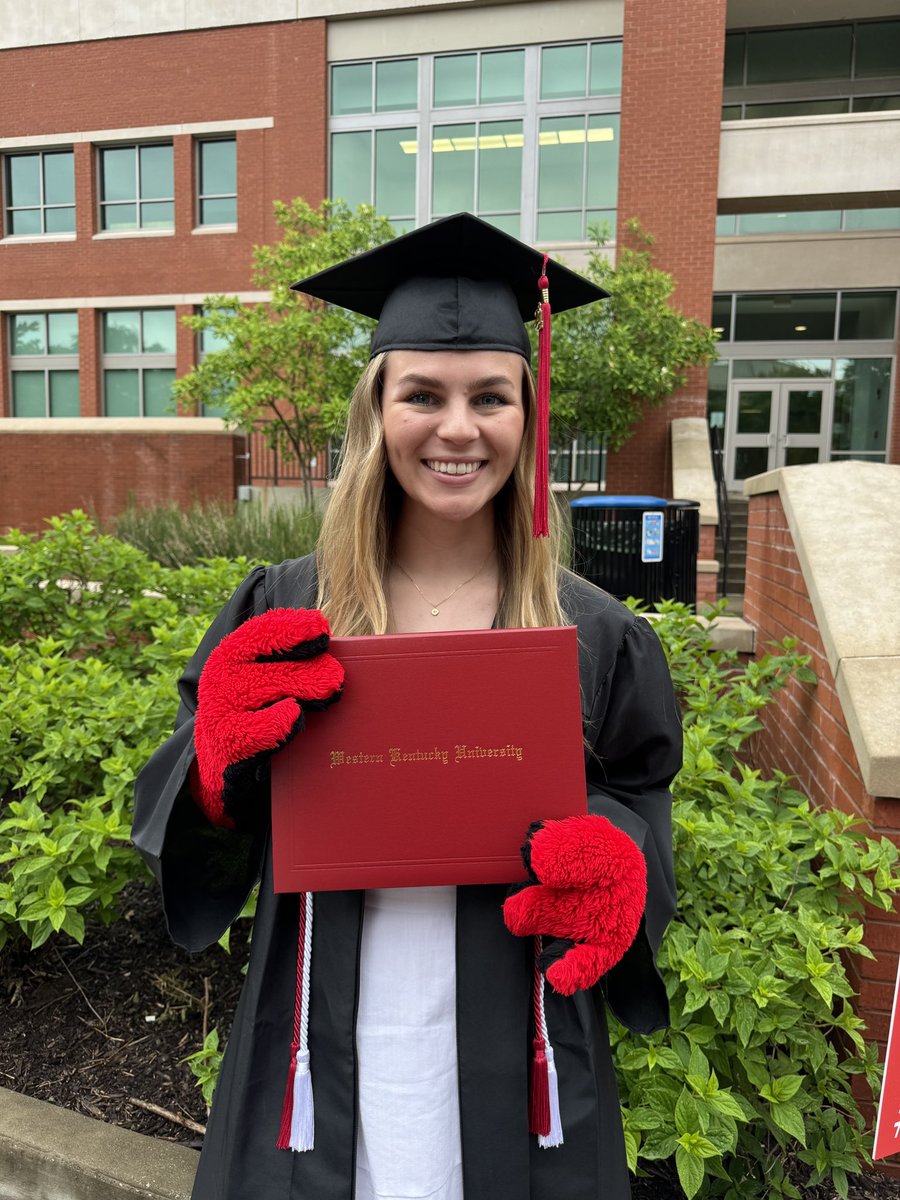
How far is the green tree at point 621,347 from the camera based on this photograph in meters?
13.3

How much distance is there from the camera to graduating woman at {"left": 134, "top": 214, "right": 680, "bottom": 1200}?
126 cm

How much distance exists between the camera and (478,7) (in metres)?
15.8

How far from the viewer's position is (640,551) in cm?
694

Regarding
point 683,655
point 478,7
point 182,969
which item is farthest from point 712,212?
point 182,969

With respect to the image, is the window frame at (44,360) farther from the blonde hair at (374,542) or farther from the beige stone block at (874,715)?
the blonde hair at (374,542)

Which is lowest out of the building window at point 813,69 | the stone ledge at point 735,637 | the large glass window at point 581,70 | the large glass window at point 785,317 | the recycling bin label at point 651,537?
the stone ledge at point 735,637

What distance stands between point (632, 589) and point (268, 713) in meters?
6.06

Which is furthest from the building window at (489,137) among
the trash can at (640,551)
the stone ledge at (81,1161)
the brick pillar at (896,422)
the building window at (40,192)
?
the stone ledge at (81,1161)

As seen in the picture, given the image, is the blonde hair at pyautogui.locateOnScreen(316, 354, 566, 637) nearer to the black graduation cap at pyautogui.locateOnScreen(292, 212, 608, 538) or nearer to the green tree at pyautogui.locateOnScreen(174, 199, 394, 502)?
the black graduation cap at pyautogui.locateOnScreen(292, 212, 608, 538)

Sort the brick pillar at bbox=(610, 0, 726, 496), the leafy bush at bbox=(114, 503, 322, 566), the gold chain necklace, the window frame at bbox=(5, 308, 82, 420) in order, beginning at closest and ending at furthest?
the gold chain necklace, the leafy bush at bbox=(114, 503, 322, 566), the brick pillar at bbox=(610, 0, 726, 496), the window frame at bbox=(5, 308, 82, 420)

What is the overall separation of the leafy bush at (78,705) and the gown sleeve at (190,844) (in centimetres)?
99

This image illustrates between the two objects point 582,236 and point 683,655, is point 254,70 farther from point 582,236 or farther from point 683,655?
point 683,655

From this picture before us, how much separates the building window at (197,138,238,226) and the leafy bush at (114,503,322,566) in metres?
8.69

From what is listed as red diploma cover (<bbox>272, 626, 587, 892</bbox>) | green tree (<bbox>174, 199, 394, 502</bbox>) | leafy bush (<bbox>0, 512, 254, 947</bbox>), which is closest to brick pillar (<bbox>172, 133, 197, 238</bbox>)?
green tree (<bbox>174, 199, 394, 502</bbox>)
